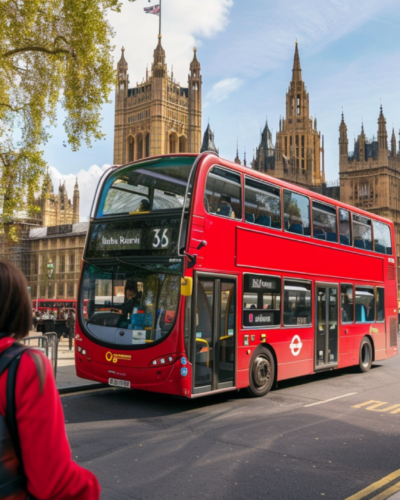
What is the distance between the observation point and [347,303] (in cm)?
1328

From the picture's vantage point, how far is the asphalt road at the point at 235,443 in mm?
5281

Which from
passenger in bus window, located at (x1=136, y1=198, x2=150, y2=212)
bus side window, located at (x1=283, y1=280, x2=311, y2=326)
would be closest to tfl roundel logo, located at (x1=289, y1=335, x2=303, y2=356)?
bus side window, located at (x1=283, y1=280, x2=311, y2=326)

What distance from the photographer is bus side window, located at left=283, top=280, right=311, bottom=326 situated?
11.0 metres

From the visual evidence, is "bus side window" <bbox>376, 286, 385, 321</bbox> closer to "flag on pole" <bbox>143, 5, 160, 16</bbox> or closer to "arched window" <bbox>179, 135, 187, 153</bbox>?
"flag on pole" <bbox>143, 5, 160, 16</bbox>

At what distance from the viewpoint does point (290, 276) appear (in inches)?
434

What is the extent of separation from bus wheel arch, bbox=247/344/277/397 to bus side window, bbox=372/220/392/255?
6145 millimetres

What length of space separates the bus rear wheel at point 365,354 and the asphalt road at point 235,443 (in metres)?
3.30

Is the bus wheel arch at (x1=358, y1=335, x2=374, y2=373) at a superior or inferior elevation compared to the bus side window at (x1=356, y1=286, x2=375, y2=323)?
inferior

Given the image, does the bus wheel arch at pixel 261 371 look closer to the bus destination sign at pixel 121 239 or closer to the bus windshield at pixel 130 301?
the bus windshield at pixel 130 301

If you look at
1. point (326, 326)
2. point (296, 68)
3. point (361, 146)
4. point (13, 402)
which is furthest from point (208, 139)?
point (13, 402)

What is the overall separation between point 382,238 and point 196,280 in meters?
8.73

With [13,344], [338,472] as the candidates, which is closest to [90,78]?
[338,472]

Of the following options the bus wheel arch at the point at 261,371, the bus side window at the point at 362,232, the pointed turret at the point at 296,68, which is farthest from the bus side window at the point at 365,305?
the pointed turret at the point at 296,68

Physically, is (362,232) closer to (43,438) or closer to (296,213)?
(296,213)
